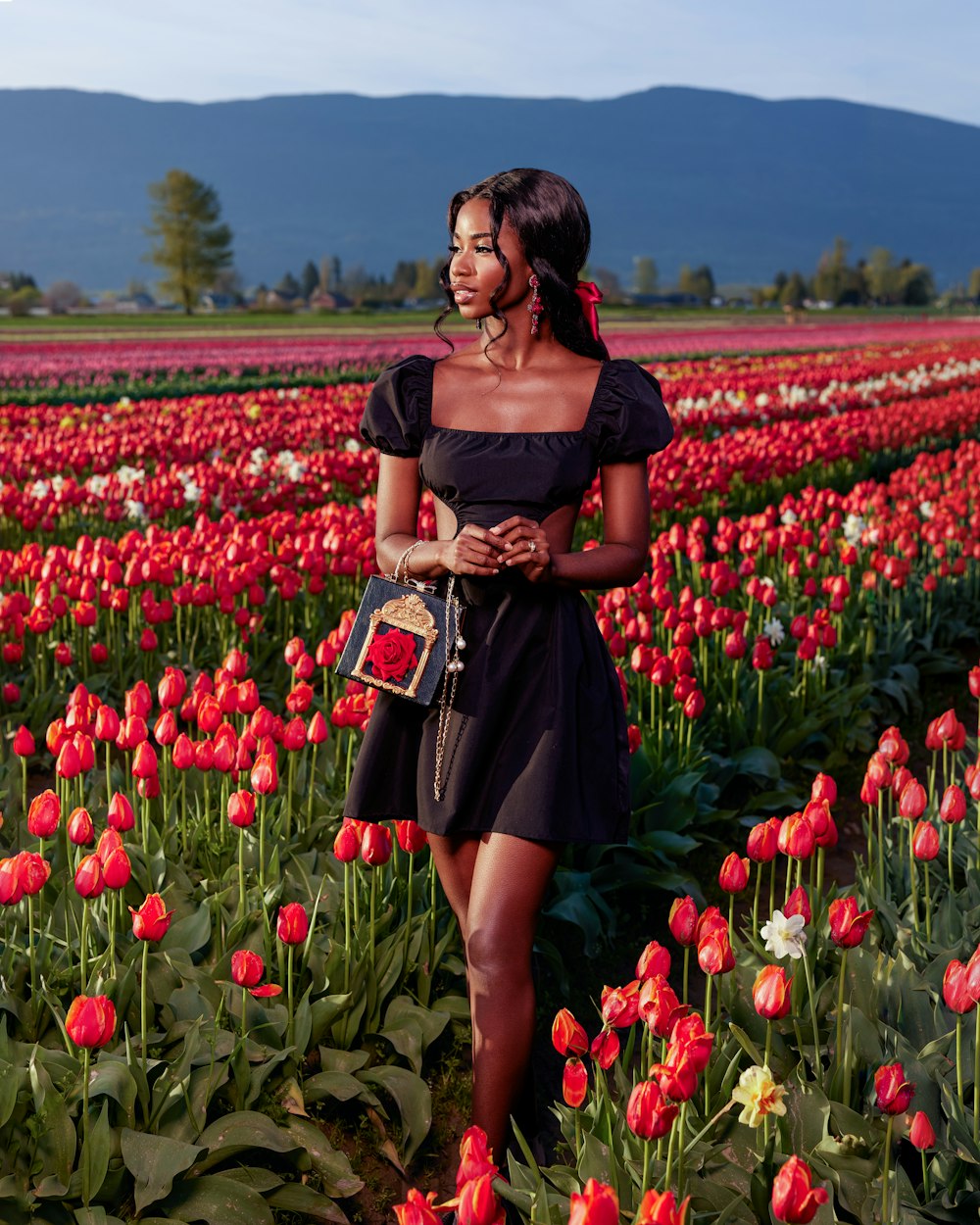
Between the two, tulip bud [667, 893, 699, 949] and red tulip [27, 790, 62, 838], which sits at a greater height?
red tulip [27, 790, 62, 838]

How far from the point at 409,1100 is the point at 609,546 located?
5.09ft

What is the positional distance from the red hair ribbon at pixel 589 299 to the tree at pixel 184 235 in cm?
9629

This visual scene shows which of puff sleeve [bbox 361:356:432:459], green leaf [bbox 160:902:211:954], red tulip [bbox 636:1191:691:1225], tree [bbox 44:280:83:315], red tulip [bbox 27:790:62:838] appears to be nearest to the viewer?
red tulip [bbox 636:1191:691:1225]

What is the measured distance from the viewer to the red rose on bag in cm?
305

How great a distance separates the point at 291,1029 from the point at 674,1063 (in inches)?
58.3

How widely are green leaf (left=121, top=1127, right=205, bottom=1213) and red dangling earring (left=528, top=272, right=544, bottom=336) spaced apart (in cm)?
200


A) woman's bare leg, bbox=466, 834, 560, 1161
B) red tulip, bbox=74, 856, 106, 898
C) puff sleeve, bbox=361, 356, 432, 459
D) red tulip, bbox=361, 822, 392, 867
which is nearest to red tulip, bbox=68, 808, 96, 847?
red tulip, bbox=74, 856, 106, 898

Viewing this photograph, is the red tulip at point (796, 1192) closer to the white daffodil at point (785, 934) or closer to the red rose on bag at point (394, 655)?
the white daffodil at point (785, 934)

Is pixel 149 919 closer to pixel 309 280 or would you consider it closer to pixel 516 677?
pixel 516 677

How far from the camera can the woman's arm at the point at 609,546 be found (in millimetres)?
2908

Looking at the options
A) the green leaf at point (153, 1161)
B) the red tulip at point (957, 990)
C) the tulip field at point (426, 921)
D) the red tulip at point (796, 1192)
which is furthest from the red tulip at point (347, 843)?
the red tulip at point (796, 1192)

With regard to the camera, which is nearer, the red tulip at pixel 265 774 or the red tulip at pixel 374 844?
the red tulip at pixel 374 844

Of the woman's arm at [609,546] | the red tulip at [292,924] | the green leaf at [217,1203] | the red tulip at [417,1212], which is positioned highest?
the woman's arm at [609,546]

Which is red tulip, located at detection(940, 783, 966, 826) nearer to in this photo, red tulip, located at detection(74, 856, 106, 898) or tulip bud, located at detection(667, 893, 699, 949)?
tulip bud, located at detection(667, 893, 699, 949)
